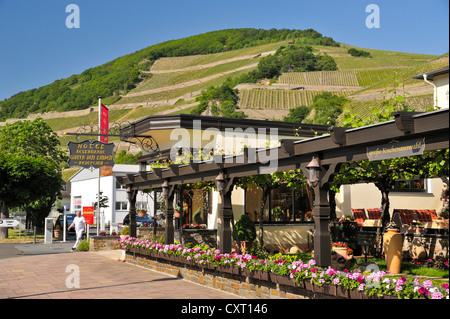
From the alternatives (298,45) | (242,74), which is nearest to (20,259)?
(242,74)

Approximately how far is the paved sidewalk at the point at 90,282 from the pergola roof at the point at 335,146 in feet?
8.12

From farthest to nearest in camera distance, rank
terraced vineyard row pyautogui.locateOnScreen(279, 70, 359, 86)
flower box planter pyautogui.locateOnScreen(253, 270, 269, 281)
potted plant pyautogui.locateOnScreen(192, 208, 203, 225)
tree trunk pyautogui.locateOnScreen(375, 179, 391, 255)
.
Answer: terraced vineyard row pyautogui.locateOnScreen(279, 70, 359, 86) → potted plant pyautogui.locateOnScreen(192, 208, 203, 225) → tree trunk pyautogui.locateOnScreen(375, 179, 391, 255) → flower box planter pyautogui.locateOnScreen(253, 270, 269, 281)

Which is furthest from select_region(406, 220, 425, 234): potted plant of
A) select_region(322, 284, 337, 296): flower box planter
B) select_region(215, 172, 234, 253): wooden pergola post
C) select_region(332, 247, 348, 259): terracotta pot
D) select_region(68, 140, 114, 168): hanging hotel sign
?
select_region(68, 140, 114, 168): hanging hotel sign

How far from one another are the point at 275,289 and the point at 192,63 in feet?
612

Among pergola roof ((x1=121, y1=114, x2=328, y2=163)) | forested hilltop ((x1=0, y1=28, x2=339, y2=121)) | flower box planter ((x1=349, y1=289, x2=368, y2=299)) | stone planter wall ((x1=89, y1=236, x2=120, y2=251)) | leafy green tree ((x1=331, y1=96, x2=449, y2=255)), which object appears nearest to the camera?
flower box planter ((x1=349, y1=289, x2=368, y2=299))

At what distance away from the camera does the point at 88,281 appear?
11.4 meters

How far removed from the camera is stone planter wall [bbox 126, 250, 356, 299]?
757cm

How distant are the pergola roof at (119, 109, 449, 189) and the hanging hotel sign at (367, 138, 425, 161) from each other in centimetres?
6

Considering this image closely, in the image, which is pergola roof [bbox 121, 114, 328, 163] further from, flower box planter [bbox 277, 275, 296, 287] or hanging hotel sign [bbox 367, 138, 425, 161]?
hanging hotel sign [bbox 367, 138, 425, 161]

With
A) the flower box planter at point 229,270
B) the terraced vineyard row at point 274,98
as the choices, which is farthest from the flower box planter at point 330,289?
the terraced vineyard row at point 274,98

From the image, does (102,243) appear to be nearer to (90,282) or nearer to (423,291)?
(90,282)

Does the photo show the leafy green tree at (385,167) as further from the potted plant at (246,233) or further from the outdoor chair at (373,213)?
the outdoor chair at (373,213)

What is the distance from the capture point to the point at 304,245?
1708 centimetres
